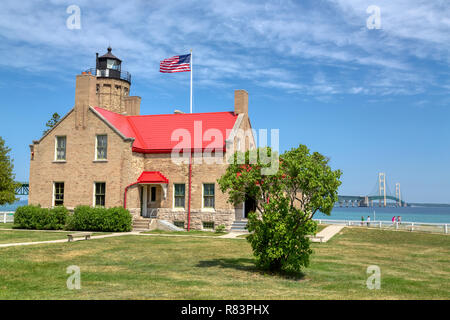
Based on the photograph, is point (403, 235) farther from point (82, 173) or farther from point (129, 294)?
point (129, 294)

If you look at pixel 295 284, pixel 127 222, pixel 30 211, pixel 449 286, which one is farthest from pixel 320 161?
pixel 30 211

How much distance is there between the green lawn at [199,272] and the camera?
10.4 meters

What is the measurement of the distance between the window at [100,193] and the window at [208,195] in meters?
7.16

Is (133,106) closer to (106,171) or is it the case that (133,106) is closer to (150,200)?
(106,171)

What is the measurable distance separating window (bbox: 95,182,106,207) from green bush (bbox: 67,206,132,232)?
1.76m

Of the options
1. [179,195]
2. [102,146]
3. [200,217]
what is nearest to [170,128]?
[102,146]

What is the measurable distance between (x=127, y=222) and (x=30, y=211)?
7.08m

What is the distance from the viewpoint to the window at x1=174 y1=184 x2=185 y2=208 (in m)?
30.5

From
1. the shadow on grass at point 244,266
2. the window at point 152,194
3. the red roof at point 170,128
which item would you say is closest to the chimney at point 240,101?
the red roof at point 170,128

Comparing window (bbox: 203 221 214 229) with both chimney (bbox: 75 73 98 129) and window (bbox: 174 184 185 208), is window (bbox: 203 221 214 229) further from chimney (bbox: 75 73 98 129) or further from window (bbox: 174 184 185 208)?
chimney (bbox: 75 73 98 129)

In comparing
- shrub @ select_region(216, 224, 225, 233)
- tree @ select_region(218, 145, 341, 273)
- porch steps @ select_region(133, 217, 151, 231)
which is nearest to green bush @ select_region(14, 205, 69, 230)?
porch steps @ select_region(133, 217, 151, 231)

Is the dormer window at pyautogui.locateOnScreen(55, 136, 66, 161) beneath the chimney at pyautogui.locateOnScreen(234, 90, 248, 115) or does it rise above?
beneath

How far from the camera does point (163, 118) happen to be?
3462 cm

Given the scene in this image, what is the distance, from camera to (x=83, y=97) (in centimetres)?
3084
